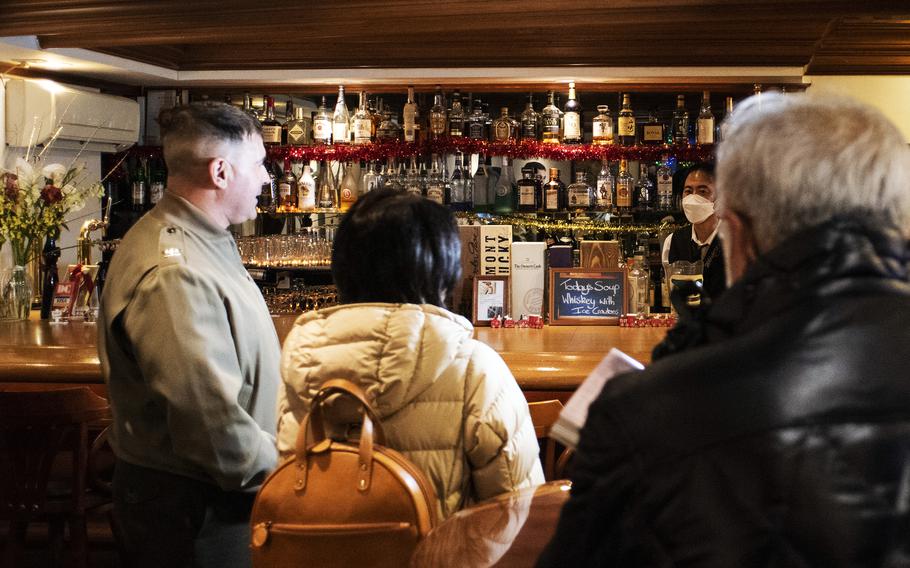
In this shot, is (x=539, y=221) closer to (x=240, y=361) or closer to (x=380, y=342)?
(x=240, y=361)

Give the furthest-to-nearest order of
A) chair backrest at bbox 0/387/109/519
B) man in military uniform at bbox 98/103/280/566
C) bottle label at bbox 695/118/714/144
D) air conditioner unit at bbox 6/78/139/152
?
bottle label at bbox 695/118/714/144, air conditioner unit at bbox 6/78/139/152, chair backrest at bbox 0/387/109/519, man in military uniform at bbox 98/103/280/566

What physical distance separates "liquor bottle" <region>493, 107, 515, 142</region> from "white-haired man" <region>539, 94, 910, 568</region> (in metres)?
5.05

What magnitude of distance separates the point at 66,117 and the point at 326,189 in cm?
160

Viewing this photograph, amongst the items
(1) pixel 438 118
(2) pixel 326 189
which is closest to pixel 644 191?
(1) pixel 438 118

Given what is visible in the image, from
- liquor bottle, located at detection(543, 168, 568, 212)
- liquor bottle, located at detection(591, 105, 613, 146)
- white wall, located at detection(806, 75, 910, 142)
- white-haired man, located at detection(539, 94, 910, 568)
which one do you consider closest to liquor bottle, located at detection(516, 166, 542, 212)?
liquor bottle, located at detection(543, 168, 568, 212)

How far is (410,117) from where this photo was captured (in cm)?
604

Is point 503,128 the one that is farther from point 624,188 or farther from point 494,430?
point 494,430

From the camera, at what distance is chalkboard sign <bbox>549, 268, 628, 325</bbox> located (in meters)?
4.06

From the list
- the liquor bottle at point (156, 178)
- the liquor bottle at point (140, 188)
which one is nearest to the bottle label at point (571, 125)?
the liquor bottle at point (156, 178)

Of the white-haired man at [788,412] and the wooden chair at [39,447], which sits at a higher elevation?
the white-haired man at [788,412]

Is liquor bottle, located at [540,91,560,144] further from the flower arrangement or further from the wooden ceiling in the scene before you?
the flower arrangement

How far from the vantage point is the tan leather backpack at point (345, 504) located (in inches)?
61.9

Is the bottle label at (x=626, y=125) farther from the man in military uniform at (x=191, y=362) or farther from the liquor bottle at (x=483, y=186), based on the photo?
the man in military uniform at (x=191, y=362)

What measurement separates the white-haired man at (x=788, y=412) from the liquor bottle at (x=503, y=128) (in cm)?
505
